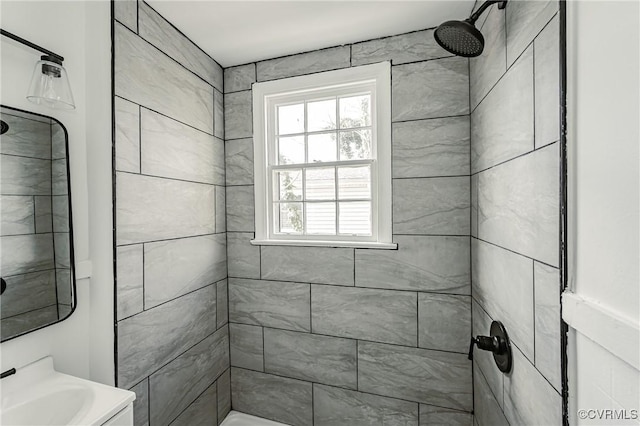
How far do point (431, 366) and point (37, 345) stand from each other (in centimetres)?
195

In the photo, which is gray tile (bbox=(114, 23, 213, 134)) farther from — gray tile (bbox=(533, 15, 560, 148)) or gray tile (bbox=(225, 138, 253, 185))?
gray tile (bbox=(533, 15, 560, 148))

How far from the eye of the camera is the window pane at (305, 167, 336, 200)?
6.79 ft

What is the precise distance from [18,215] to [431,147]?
1977mm

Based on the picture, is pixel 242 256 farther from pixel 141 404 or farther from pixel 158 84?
pixel 158 84

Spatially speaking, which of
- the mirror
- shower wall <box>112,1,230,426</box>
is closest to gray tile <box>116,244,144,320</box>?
shower wall <box>112,1,230,426</box>

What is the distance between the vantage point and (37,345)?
1149 mm

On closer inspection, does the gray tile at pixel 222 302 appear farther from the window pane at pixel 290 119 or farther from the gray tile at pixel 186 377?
the window pane at pixel 290 119

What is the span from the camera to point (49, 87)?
1.07 m

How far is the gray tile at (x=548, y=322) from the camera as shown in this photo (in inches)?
33.1

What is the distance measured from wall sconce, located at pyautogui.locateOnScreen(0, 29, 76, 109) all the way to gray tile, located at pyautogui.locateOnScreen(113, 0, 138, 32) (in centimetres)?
44

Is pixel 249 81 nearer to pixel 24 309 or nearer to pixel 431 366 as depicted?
pixel 24 309

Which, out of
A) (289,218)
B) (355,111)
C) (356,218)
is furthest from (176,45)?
(356,218)

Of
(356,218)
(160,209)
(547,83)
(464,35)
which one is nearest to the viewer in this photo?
(547,83)

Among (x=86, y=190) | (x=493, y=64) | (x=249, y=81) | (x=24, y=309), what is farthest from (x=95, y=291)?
(x=493, y=64)
